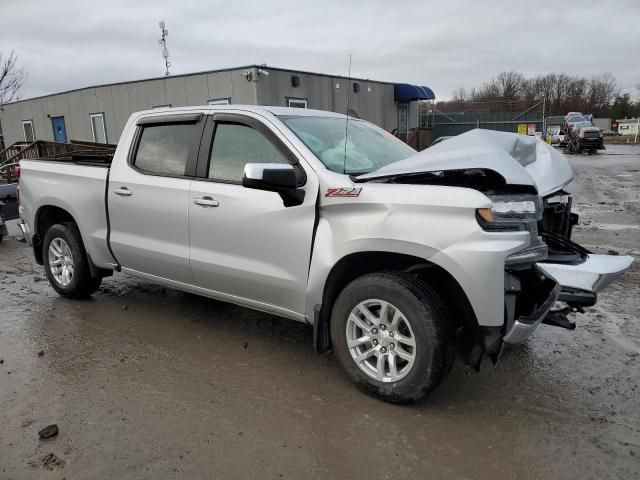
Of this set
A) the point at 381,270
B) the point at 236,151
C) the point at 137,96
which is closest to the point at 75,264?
the point at 236,151

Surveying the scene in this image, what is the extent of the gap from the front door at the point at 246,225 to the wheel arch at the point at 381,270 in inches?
7.1

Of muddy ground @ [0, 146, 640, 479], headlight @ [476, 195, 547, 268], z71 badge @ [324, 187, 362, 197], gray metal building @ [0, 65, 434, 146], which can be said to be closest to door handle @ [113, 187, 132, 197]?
muddy ground @ [0, 146, 640, 479]

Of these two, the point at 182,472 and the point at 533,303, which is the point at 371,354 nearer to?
the point at 533,303

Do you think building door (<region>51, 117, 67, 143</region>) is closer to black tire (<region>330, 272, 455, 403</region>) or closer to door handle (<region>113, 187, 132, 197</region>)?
door handle (<region>113, 187, 132, 197</region>)

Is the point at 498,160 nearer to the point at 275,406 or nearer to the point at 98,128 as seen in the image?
the point at 275,406

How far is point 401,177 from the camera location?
329 cm

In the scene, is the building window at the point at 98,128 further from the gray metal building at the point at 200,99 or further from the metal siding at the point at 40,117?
the metal siding at the point at 40,117

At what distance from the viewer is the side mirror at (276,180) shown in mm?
3225

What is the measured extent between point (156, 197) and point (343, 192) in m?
1.77

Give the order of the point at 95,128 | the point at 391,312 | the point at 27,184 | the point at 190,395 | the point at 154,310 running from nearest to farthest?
1. the point at 391,312
2. the point at 190,395
3. the point at 154,310
4. the point at 27,184
5. the point at 95,128

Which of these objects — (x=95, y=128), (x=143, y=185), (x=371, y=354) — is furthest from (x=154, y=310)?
(x=95, y=128)

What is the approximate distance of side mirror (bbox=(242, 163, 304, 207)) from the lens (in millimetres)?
3225

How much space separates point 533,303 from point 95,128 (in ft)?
76.7

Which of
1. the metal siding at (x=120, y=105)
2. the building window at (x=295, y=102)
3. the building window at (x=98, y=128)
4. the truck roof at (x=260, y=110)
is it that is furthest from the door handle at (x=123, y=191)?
the building window at (x=98, y=128)
